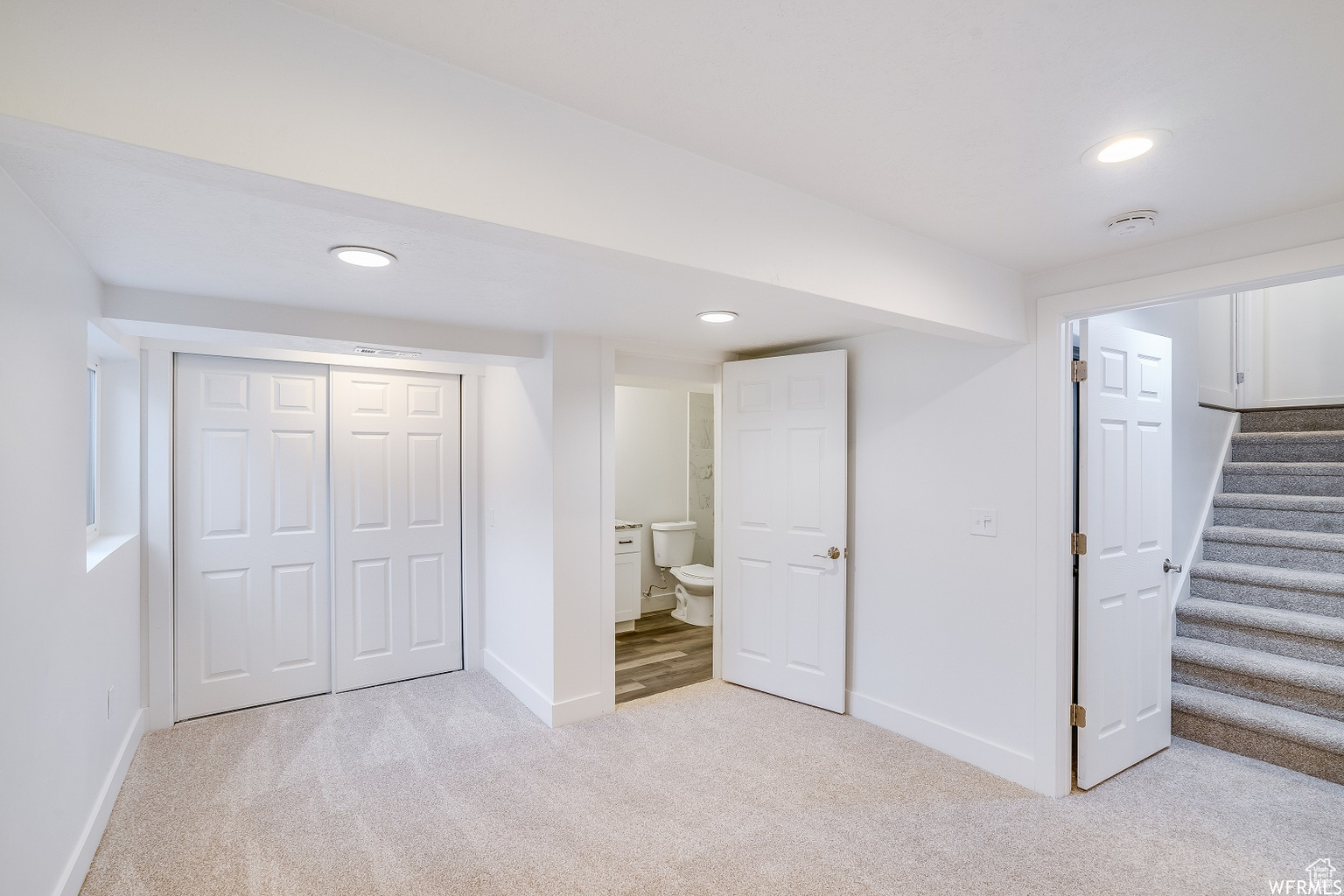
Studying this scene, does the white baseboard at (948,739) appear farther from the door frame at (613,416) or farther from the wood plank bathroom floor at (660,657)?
the wood plank bathroom floor at (660,657)

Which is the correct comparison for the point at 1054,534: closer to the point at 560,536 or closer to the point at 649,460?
the point at 560,536

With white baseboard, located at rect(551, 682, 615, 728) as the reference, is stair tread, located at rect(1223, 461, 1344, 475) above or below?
above

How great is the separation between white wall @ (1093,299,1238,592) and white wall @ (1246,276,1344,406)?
2.55ft

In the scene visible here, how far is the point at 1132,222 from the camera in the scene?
6.51 ft

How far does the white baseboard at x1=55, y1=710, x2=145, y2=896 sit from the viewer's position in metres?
1.93

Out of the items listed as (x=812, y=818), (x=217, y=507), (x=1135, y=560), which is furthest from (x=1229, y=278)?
(x=217, y=507)

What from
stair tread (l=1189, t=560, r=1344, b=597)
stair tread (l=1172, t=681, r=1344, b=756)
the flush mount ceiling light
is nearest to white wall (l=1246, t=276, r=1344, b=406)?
stair tread (l=1189, t=560, r=1344, b=597)

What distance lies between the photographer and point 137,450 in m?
3.07

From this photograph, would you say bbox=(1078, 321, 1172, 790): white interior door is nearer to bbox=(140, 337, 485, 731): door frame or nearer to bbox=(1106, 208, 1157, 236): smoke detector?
bbox=(1106, 208, 1157, 236): smoke detector

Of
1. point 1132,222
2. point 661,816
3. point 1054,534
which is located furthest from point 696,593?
point 1132,222

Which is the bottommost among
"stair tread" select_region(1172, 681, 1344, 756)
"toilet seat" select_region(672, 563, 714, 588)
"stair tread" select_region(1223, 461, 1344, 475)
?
"stair tread" select_region(1172, 681, 1344, 756)

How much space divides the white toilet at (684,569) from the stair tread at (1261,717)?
297 centimetres

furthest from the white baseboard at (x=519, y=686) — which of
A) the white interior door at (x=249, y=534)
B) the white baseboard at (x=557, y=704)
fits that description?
the white interior door at (x=249, y=534)

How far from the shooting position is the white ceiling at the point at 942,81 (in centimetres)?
110
